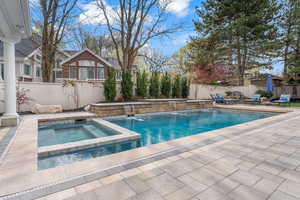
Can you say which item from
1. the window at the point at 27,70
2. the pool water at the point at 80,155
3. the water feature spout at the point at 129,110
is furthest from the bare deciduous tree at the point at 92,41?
the pool water at the point at 80,155

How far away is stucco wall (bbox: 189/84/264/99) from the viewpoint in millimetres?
14625

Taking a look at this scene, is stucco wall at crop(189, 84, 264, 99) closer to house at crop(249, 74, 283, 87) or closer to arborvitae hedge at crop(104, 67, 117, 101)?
house at crop(249, 74, 283, 87)

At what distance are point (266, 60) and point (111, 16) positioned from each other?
53.8ft

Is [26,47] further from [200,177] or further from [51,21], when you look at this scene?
[200,177]

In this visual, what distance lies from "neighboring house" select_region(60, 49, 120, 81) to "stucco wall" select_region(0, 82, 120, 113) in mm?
6333

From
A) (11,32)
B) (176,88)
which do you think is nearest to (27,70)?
(11,32)

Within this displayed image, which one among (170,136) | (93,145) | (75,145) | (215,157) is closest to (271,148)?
(215,157)

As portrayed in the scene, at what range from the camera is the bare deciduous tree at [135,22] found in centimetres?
1110

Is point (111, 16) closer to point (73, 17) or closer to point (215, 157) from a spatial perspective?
point (73, 17)

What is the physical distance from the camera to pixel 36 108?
23.1 feet

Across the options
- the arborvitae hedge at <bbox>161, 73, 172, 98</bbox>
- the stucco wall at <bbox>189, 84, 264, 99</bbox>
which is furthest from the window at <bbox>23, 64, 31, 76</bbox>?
the stucco wall at <bbox>189, 84, 264, 99</bbox>

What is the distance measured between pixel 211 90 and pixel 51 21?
573 inches

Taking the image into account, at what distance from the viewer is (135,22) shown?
1131cm

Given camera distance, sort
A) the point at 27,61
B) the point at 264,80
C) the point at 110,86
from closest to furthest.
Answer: the point at 110,86
the point at 27,61
the point at 264,80
